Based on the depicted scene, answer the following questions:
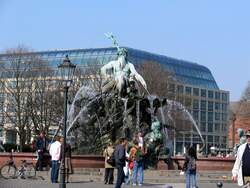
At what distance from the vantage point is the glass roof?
114 m

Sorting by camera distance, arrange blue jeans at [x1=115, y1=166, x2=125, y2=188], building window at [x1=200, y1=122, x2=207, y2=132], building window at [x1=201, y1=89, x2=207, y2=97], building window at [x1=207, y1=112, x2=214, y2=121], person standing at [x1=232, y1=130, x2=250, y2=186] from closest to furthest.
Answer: person standing at [x1=232, y1=130, x2=250, y2=186] < blue jeans at [x1=115, y1=166, x2=125, y2=188] < building window at [x1=201, y1=89, x2=207, y2=97] < building window at [x1=200, y1=122, x2=207, y2=132] < building window at [x1=207, y1=112, x2=214, y2=121]

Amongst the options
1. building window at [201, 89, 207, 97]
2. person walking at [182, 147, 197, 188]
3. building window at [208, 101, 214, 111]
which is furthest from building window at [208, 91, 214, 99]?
person walking at [182, 147, 197, 188]

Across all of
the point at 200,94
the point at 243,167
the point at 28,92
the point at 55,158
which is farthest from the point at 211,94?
the point at 243,167

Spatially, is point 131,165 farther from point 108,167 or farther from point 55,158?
point 55,158

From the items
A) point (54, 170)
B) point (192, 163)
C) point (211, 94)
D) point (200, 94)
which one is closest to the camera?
point (192, 163)

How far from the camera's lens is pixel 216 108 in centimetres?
16512

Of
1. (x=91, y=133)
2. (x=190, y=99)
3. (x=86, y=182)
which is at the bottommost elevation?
(x=86, y=182)

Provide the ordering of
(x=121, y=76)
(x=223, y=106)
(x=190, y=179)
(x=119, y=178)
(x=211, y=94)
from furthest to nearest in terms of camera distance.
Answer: (x=223, y=106)
(x=211, y=94)
(x=121, y=76)
(x=190, y=179)
(x=119, y=178)

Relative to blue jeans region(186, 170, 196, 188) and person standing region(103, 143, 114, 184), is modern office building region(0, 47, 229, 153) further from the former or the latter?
blue jeans region(186, 170, 196, 188)

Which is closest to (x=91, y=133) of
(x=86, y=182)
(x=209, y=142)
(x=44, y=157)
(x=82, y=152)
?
(x=82, y=152)

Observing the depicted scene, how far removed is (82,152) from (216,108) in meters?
132

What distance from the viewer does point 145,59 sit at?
397 feet

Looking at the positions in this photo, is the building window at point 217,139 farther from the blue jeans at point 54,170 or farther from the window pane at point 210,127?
the blue jeans at point 54,170

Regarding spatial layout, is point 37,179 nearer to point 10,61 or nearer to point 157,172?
point 157,172
